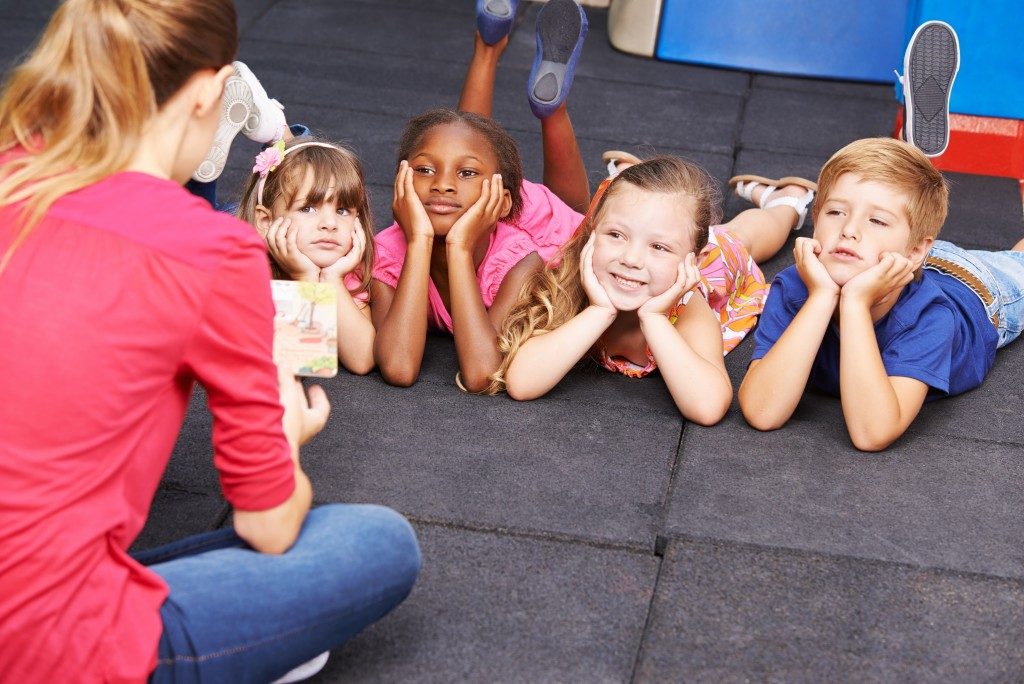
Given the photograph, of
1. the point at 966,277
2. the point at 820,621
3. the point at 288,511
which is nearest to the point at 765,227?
the point at 966,277

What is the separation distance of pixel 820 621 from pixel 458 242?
123 cm

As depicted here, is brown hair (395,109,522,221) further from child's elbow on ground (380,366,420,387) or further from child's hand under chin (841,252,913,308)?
child's hand under chin (841,252,913,308)

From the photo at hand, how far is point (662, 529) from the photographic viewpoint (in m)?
2.33

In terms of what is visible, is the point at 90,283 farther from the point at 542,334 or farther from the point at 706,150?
the point at 706,150

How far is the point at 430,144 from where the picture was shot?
296 centimetres

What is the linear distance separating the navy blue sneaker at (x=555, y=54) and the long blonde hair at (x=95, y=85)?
2.08 m

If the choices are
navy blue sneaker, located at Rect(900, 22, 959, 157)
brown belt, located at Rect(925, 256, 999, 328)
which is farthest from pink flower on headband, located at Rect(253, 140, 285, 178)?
navy blue sneaker, located at Rect(900, 22, 959, 157)

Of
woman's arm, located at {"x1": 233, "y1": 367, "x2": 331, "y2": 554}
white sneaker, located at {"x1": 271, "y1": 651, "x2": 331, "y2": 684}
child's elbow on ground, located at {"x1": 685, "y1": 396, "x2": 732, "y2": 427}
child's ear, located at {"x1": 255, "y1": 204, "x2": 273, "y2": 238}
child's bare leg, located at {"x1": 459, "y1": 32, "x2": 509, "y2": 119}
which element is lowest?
white sneaker, located at {"x1": 271, "y1": 651, "x2": 331, "y2": 684}

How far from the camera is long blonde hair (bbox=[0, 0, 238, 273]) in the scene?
1.50 meters

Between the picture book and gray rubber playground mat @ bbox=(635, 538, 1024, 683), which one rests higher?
the picture book

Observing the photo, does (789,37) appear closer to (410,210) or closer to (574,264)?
(574,264)

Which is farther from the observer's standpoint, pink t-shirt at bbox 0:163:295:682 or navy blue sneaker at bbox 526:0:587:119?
navy blue sneaker at bbox 526:0:587:119

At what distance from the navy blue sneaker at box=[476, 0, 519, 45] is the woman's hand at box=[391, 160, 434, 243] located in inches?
40.6

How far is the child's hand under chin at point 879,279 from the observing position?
8.51 ft
